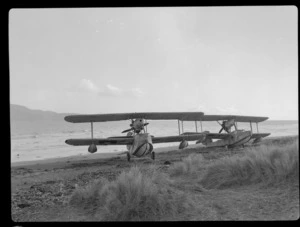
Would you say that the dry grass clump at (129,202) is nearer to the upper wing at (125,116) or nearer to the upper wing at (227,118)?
the upper wing at (125,116)

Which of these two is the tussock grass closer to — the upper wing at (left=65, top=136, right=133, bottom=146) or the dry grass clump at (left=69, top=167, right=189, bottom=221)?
the dry grass clump at (left=69, top=167, right=189, bottom=221)

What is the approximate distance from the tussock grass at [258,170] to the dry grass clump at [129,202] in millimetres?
1997

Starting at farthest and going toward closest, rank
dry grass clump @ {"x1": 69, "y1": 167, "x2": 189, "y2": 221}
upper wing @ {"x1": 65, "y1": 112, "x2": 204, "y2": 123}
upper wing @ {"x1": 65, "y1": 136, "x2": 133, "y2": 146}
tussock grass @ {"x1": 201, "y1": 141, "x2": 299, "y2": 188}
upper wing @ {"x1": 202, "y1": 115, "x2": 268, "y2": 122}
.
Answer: upper wing @ {"x1": 202, "y1": 115, "x2": 268, "y2": 122} < upper wing @ {"x1": 65, "y1": 136, "x2": 133, "y2": 146} < upper wing @ {"x1": 65, "y1": 112, "x2": 204, "y2": 123} < tussock grass @ {"x1": 201, "y1": 141, "x2": 299, "y2": 188} < dry grass clump @ {"x1": 69, "y1": 167, "x2": 189, "y2": 221}

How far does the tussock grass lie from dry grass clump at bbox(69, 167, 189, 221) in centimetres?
200

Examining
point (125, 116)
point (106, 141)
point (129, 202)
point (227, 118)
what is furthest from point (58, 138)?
point (129, 202)

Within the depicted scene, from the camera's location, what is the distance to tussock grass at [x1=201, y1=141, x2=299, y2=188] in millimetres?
5988

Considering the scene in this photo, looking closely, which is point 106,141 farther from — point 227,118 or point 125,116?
point 227,118

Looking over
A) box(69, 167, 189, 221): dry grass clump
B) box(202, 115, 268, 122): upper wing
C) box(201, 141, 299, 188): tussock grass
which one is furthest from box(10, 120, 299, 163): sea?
→ box(201, 141, 299, 188): tussock grass

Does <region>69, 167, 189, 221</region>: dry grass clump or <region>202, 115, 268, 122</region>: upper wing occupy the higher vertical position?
<region>202, 115, 268, 122</region>: upper wing

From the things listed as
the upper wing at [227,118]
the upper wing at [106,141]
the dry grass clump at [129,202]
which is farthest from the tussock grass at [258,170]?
the upper wing at [227,118]
